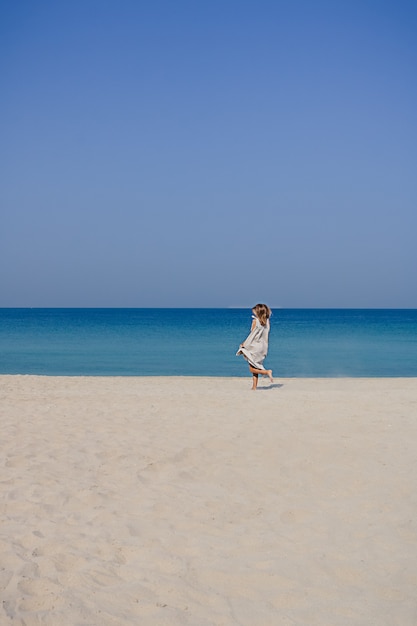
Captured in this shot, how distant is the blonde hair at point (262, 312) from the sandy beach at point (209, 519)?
3536 mm

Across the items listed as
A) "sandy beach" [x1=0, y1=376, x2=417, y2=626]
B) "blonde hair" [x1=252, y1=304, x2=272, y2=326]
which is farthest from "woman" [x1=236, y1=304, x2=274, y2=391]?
"sandy beach" [x1=0, y1=376, x2=417, y2=626]

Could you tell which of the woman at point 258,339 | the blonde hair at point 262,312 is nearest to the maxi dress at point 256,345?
the woman at point 258,339

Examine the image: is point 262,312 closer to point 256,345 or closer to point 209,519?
point 256,345

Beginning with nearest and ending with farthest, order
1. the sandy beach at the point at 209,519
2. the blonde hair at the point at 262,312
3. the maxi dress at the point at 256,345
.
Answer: the sandy beach at the point at 209,519 < the blonde hair at the point at 262,312 < the maxi dress at the point at 256,345

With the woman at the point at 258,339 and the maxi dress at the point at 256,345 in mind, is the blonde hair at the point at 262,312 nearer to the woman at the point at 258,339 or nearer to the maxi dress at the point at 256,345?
the woman at the point at 258,339

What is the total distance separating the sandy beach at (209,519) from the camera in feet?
12.3

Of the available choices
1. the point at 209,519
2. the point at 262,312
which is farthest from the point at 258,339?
the point at 209,519

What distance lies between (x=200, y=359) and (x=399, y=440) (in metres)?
21.2

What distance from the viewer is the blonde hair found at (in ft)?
41.7

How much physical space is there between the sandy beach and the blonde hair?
3.54m

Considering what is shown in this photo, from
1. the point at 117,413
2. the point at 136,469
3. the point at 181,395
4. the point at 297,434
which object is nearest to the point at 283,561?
the point at 136,469

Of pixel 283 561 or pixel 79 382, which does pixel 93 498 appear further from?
pixel 79 382

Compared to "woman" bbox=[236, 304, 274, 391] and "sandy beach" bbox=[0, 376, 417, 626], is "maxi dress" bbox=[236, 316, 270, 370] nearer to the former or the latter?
"woman" bbox=[236, 304, 274, 391]

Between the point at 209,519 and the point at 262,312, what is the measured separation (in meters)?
7.83
